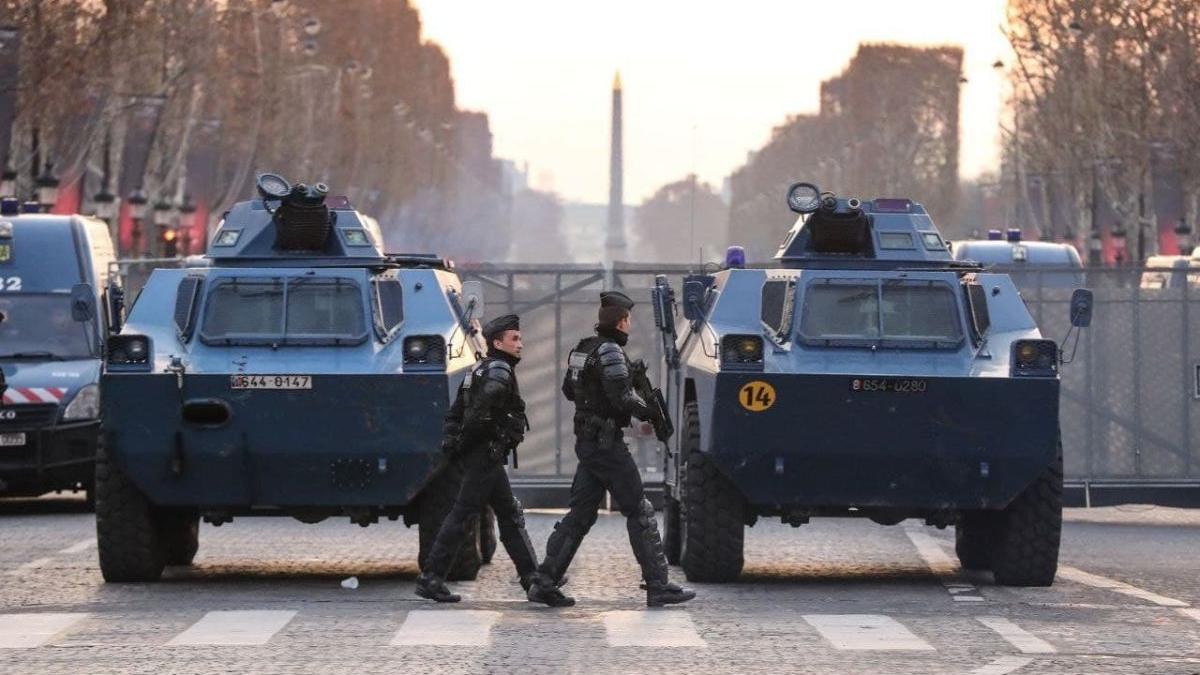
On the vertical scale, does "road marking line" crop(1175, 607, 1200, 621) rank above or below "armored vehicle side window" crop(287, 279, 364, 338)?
below

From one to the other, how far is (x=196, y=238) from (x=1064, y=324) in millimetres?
53118

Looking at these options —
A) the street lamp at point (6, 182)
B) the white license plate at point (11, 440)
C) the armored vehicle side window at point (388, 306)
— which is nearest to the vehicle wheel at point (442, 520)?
the armored vehicle side window at point (388, 306)

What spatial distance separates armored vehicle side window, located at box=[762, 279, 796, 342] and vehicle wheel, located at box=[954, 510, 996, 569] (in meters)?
1.81

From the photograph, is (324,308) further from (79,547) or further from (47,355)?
(47,355)

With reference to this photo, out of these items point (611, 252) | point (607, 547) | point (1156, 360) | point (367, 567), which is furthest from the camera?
point (611, 252)

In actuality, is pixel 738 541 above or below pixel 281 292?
below

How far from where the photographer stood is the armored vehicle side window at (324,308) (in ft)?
69.7

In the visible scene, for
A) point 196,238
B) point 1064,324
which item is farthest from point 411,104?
point 1064,324

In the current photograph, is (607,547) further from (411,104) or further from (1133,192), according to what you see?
(411,104)

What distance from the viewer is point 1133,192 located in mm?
82375

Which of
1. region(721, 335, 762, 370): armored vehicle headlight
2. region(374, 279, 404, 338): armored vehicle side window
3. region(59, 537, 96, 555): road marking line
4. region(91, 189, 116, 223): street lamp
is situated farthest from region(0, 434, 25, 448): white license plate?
region(91, 189, 116, 223): street lamp

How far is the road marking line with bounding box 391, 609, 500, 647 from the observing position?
53.6 ft

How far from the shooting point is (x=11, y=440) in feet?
95.1

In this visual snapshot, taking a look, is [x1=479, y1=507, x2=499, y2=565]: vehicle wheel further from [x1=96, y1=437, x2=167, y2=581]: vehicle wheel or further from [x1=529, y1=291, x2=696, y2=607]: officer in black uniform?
[x1=529, y1=291, x2=696, y2=607]: officer in black uniform
